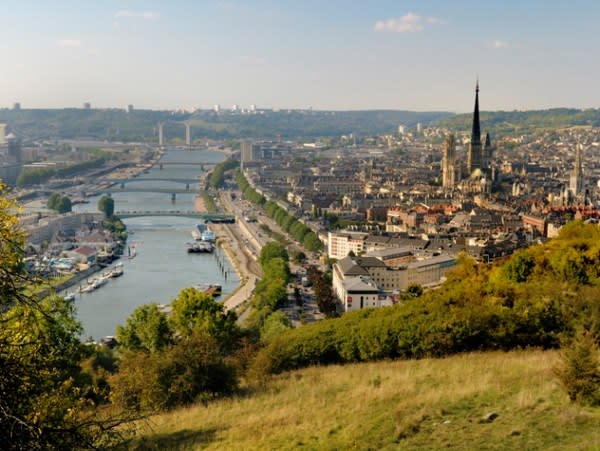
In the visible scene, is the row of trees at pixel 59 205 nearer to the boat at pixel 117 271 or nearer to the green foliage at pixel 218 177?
the boat at pixel 117 271

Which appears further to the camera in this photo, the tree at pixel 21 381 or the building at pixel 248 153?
the building at pixel 248 153

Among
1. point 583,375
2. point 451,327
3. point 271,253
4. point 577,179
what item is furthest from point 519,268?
point 577,179

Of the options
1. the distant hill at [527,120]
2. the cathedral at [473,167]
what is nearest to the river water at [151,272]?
the cathedral at [473,167]

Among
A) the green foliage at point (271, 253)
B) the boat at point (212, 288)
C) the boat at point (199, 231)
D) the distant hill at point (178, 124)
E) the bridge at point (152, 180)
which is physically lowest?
the boat at point (212, 288)

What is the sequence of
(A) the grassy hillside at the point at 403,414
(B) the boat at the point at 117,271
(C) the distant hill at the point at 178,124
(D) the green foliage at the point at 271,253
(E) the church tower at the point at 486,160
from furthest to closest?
(C) the distant hill at the point at 178,124, (E) the church tower at the point at 486,160, (D) the green foliage at the point at 271,253, (B) the boat at the point at 117,271, (A) the grassy hillside at the point at 403,414

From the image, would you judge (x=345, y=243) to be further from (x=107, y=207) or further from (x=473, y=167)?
(x=473, y=167)

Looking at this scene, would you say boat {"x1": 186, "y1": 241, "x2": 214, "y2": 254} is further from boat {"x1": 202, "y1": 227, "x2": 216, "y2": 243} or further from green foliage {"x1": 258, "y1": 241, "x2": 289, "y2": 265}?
green foliage {"x1": 258, "y1": 241, "x2": 289, "y2": 265}

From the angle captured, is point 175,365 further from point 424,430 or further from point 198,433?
point 424,430
